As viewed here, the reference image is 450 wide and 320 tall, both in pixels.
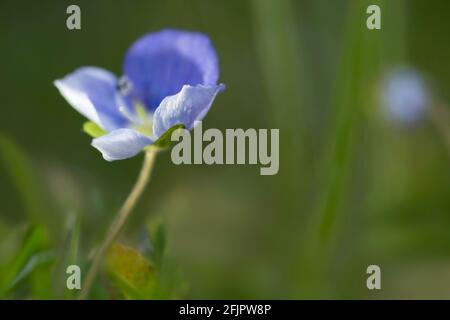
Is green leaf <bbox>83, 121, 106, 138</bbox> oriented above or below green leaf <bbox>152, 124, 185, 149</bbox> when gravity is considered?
above

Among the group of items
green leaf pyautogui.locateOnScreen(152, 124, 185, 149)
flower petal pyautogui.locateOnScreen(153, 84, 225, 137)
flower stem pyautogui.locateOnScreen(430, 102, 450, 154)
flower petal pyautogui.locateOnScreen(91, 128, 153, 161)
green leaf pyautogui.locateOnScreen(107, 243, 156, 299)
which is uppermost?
flower stem pyautogui.locateOnScreen(430, 102, 450, 154)

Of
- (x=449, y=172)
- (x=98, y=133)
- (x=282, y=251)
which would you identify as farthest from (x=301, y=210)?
(x=98, y=133)

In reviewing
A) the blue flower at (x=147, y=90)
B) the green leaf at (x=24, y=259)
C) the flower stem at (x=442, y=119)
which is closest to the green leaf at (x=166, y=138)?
the blue flower at (x=147, y=90)

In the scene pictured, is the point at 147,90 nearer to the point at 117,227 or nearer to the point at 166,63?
the point at 166,63

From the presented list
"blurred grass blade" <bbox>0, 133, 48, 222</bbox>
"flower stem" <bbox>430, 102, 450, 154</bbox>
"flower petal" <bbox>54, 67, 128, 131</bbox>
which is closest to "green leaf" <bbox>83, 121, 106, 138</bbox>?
"flower petal" <bbox>54, 67, 128, 131</bbox>

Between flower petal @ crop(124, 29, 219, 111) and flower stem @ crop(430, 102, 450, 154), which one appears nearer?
flower petal @ crop(124, 29, 219, 111)

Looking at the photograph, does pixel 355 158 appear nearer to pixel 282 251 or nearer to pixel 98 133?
pixel 282 251

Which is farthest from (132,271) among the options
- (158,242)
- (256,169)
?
(256,169)

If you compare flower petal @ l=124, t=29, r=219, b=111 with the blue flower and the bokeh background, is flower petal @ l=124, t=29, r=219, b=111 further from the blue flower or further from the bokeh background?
the bokeh background
